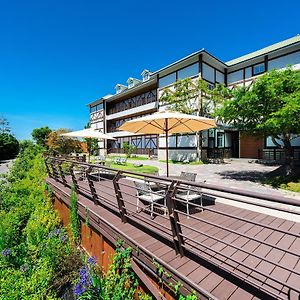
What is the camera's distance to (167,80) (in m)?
21.3

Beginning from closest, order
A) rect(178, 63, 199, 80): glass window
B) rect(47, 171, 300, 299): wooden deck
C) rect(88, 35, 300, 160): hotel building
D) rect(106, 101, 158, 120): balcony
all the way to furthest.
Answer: rect(47, 171, 300, 299): wooden deck, rect(88, 35, 300, 160): hotel building, rect(178, 63, 199, 80): glass window, rect(106, 101, 158, 120): balcony

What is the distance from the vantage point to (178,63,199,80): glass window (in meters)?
18.3

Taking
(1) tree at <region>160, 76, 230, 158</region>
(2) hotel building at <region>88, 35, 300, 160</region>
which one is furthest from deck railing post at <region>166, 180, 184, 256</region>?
(1) tree at <region>160, 76, 230, 158</region>

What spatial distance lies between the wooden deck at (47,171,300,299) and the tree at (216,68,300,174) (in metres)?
5.23

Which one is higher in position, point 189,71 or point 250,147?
point 189,71

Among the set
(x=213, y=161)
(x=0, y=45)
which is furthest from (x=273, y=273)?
(x=0, y=45)

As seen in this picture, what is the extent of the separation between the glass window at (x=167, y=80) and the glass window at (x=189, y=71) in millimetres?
791

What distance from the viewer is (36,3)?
9766mm

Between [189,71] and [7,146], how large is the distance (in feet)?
120

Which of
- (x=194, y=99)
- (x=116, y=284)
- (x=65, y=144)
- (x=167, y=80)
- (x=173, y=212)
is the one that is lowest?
(x=116, y=284)

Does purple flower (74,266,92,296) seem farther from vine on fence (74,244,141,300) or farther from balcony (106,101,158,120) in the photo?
balcony (106,101,158,120)

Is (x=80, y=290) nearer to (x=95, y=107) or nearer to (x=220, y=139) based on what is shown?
(x=220, y=139)

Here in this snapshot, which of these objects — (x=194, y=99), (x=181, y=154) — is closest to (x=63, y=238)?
(x=181, y=154)

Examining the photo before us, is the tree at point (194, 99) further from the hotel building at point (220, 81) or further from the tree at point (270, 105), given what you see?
the tree at point (270, 105)
